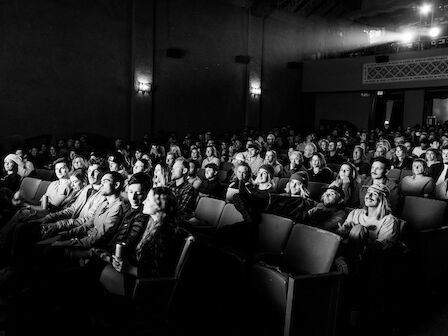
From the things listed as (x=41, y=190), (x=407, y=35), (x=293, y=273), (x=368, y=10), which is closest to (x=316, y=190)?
(x=293, y=273)

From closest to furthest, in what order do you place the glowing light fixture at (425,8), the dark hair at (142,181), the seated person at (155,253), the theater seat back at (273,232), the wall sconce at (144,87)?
the seated person at (155,253) < the theater seat back at (273,232) < the dark hair at (142,181) < the wall sconce at (144,87) < the glowing light fixture at (425,8)

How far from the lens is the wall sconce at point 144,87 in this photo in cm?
1215

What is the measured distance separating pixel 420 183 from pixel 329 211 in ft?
6.06

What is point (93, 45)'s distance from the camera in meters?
11.4

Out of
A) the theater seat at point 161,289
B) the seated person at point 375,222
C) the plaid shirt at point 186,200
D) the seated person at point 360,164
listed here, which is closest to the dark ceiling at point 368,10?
the seated person at point 360,164

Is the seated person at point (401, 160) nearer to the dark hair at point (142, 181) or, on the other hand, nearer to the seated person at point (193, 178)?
the seated person at point (193, 178)

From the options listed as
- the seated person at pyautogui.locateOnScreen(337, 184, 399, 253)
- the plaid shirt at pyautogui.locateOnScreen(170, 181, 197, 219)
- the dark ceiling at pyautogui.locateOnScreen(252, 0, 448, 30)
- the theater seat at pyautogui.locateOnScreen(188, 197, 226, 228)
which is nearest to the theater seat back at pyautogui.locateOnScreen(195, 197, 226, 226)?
the theater seat at pyautogui.locateOnScreen(188, 197, 226, 228)

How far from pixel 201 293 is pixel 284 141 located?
9.99m

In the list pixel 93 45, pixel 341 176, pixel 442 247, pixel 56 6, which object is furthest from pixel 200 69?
pixel 442 247

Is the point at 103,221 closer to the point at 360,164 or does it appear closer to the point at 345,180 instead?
the point at 345,180

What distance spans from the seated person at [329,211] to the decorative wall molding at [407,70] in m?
11.0

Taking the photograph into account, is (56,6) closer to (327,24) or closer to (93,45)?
(93,45)

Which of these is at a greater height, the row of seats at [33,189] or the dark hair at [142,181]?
the dark hair at [142,181]

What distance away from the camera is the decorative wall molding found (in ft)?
42.3
